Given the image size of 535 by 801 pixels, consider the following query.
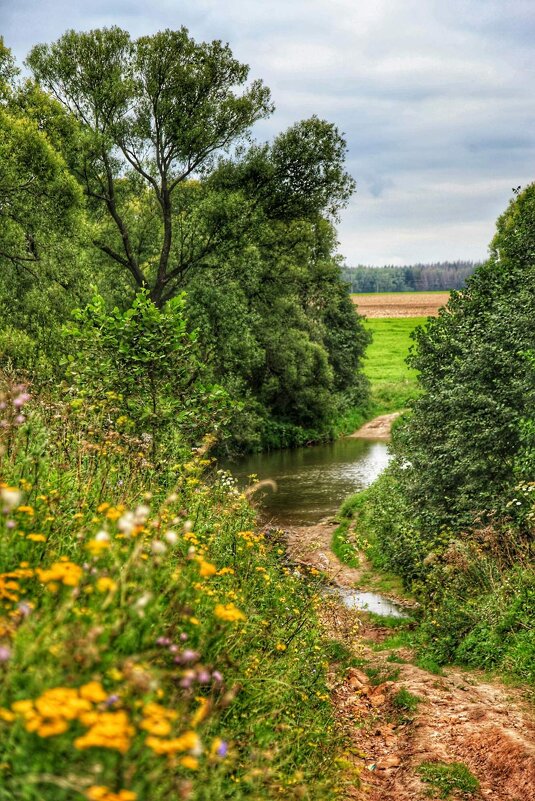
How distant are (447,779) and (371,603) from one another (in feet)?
30.9

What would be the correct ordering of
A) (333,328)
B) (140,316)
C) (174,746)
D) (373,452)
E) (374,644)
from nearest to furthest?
1. (174,746)
2. (140,316)
3. (374,644)
4. (373,452)
5. (333,328)

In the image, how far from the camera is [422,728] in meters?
8.55

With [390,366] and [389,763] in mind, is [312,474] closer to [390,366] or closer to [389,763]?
[389,763]

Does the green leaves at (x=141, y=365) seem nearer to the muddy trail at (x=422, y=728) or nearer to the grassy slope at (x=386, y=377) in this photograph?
the muddy trail at (x=422, y=728)

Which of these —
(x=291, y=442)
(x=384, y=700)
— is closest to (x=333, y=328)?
(x=291, y=442)

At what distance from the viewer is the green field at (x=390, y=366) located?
5238 centimetres

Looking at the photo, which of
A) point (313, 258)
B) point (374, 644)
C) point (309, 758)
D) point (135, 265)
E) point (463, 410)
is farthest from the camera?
point (313, 258)

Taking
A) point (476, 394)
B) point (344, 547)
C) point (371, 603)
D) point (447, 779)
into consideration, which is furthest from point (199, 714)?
point (344, 547)

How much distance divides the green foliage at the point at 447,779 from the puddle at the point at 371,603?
750 centimetres

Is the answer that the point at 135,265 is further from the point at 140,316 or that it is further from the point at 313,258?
the point at 313,258

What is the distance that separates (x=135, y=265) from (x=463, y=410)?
13.4 metres

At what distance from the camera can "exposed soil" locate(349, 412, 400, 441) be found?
4312 centimetres

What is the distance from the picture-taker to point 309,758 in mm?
5824

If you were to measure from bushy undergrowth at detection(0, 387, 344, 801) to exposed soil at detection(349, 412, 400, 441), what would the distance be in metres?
34.3
